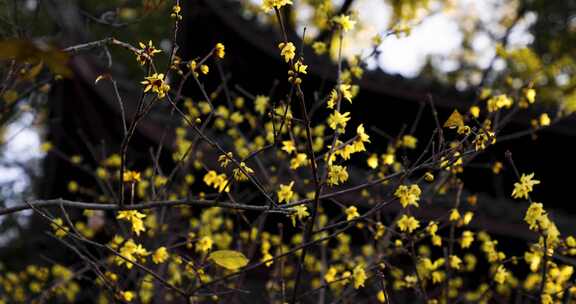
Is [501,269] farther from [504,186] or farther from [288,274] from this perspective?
[504,186]

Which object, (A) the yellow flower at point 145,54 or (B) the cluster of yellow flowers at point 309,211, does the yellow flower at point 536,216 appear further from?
(A) the yellow flower at point 145,54

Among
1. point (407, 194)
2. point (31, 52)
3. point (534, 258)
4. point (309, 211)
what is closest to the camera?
point (31, 52)

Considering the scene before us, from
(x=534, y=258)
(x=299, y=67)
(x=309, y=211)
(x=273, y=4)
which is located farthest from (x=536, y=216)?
(x=309, y=211)

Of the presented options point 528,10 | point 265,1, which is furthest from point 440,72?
point 265,1

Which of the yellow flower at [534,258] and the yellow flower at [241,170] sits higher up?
the yellow flower at [241,170]

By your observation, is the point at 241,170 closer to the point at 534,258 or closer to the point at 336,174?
the point at 336,174

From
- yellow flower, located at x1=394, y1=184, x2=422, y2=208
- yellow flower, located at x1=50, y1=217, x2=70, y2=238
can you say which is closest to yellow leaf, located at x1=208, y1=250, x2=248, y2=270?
yellow flower, located at x1=50, y1=217, x2=70, y2=238

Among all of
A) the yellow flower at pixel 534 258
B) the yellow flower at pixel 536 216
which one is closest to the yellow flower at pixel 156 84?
the yellow flower at pixel 536 216

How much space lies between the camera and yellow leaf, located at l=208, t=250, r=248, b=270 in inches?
101

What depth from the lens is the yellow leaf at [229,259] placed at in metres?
2.57

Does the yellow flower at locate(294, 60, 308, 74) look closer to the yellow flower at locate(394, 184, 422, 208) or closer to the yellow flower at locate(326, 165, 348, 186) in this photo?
the yellow flower at locate(326, 165, 348, 186)

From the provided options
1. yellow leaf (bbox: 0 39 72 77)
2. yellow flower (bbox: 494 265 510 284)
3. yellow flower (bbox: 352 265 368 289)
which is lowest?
yellow flower (bbox: 494 265 510 284)

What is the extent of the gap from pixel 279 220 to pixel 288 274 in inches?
18.3

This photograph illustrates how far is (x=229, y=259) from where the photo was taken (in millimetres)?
2596
